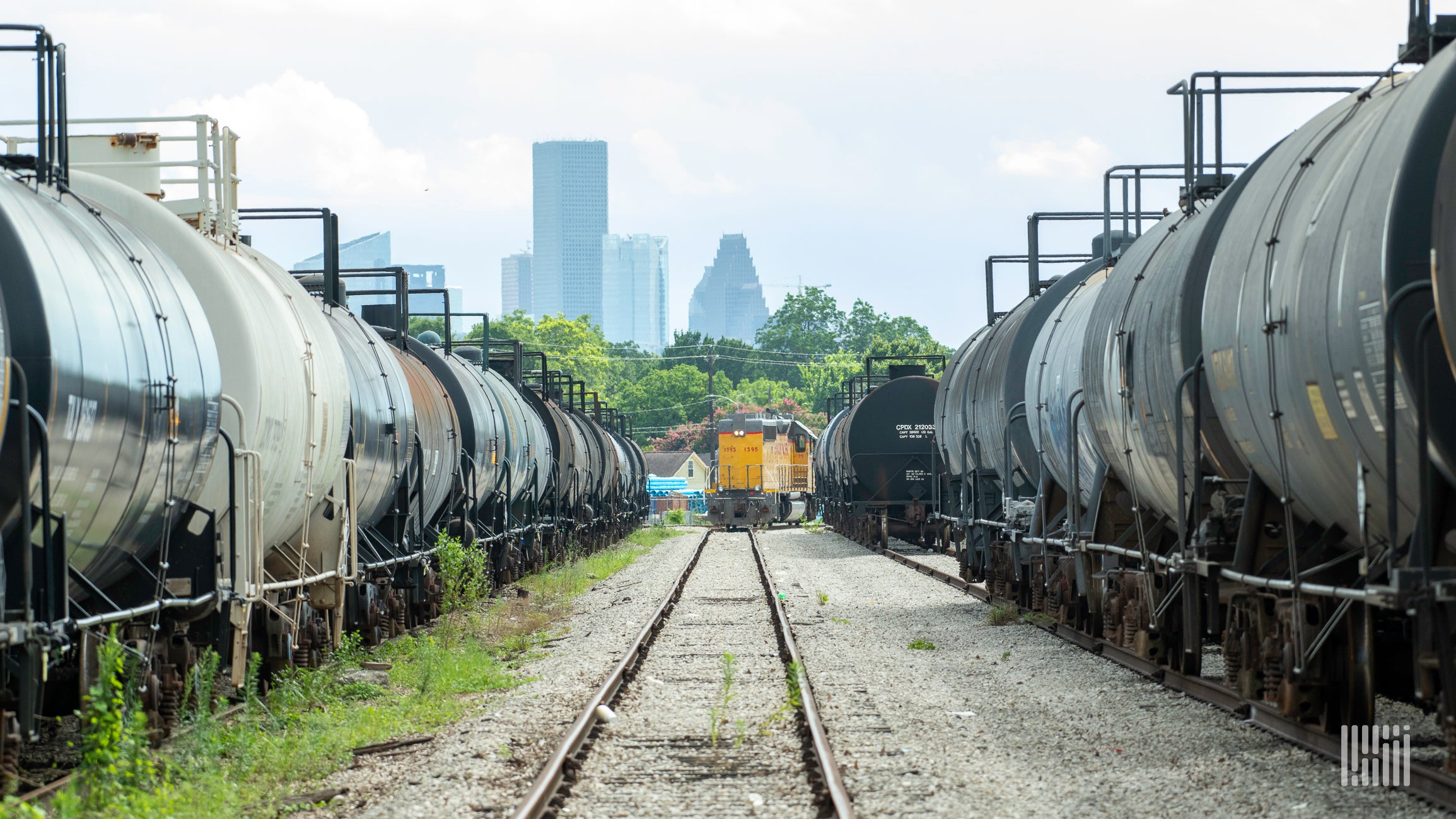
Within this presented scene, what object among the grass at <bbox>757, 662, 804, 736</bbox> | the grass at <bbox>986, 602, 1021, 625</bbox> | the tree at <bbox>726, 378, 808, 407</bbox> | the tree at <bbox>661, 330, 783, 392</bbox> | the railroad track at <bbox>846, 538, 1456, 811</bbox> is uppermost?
the tree at <bbox>661, 330, 783, 392</bbox>

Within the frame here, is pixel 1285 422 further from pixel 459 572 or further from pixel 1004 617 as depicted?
pixel 459 572

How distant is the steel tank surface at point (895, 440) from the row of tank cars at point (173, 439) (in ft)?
52.7

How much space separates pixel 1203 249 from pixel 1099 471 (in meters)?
3.25

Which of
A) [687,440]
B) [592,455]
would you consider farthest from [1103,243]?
[687,440]

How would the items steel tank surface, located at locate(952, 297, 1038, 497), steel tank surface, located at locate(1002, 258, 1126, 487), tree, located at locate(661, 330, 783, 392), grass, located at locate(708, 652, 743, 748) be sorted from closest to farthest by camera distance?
Answer: grass, located at locate(708, 652, 743, 748) → steel tank surface, located at locate(1002, 258, 1126, 487) → steel tank surface, located at locate(952, 297, 1038, 497) → tree, located at locate(661, 330, 783, 392)

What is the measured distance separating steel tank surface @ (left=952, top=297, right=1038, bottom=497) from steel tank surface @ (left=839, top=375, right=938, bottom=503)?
11.1 meters

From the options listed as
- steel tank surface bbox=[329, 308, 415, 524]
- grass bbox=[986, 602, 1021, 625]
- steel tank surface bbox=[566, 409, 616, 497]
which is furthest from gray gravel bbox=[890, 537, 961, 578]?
steel tank surface bbox=[329, 308, 415, 524]

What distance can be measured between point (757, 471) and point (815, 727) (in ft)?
129

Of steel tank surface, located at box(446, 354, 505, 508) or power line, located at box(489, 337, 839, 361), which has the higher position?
power line, located at box(489, 337, 839, 361)

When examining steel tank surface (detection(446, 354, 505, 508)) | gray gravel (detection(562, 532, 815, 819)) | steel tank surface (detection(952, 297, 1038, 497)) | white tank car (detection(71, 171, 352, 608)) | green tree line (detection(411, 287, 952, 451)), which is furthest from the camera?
green tree line (detection(411, 287, 952, 451))

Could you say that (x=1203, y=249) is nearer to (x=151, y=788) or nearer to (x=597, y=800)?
(x=597, y=800)

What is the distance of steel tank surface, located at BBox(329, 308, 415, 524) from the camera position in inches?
500

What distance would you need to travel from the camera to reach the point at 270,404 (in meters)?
9.48

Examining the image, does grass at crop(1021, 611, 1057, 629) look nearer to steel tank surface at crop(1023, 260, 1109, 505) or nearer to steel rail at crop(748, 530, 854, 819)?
steel tank surface at crop(1023, 260, 1109, 505)
